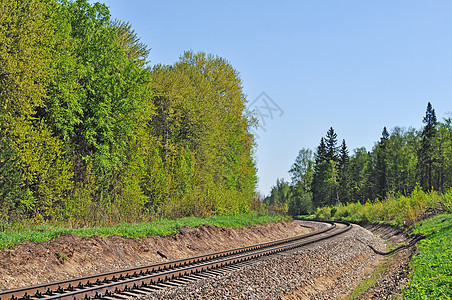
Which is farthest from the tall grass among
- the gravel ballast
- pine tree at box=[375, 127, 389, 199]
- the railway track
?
pine tree at box=[375, 127, 389, 199]

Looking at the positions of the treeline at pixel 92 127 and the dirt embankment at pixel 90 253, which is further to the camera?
the treeline at pixel 92 127

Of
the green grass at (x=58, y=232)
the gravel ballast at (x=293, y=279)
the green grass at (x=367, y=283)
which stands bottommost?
the green grass at (x=367, y=283)

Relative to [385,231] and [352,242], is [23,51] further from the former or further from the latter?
[385,231]

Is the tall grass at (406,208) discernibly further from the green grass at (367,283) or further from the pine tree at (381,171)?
the pine tree at (381,171)

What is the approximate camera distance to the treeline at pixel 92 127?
1518 centimetres

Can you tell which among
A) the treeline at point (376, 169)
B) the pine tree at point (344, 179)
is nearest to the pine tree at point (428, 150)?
the treeline at point (376, 169)

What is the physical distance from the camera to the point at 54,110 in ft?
60.3

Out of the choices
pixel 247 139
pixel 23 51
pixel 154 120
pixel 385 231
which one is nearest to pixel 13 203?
pixel 23 51

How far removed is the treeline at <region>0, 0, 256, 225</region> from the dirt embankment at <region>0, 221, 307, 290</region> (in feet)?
11.7

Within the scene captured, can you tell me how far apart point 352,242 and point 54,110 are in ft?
60.1

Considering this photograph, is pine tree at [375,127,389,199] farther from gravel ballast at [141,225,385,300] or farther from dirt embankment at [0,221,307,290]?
dirt embankment at [0,221,307,290]

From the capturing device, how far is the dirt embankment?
10083 millimetres

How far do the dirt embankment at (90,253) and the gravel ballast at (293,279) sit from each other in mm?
4326

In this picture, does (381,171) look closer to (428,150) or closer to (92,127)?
(428,150)
